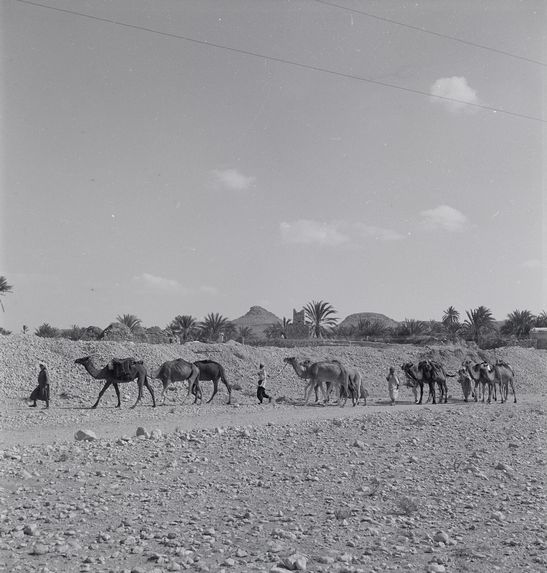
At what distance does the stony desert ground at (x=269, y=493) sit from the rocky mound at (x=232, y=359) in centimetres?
542

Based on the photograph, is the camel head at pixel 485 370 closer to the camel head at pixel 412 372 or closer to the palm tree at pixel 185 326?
the camel head at pixel 412 372

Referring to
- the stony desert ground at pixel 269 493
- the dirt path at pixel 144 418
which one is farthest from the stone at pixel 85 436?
the dirt path at pixel 144 418

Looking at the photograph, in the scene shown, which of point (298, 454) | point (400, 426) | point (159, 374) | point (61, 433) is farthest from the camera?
point (159, 374)

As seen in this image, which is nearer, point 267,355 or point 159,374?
point 159,374

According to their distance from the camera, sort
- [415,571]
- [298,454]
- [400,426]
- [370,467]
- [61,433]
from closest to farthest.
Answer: [415,571] < [370,467] < [298,454] < [61,433] < [400,426]

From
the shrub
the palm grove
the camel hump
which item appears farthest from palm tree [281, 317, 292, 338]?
the camel hump

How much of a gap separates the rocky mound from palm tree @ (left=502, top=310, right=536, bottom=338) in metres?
19.3

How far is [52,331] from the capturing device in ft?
151

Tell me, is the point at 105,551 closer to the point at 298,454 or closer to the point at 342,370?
the point at 298,454

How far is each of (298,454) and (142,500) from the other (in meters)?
3.90

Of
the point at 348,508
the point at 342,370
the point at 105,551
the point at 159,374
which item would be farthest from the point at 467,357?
the point at 105,551

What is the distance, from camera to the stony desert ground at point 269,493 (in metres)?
6.38

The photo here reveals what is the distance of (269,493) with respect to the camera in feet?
28.2

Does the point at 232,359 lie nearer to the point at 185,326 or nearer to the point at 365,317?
the point at 185,326
